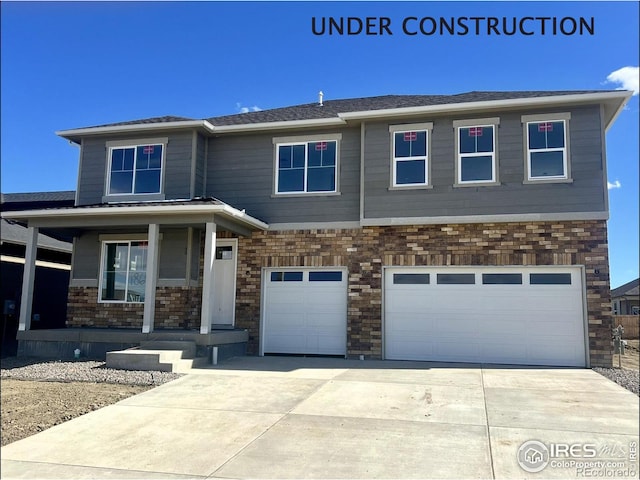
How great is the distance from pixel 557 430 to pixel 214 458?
3792mm

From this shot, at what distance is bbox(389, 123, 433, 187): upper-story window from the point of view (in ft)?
42.1

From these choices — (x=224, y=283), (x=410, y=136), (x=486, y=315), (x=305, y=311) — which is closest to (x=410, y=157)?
(x=410, y=136)

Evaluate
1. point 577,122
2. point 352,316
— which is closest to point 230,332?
point 352,316

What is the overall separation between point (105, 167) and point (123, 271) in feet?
9.48

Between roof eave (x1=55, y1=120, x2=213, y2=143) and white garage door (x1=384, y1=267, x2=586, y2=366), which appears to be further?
roof eave (x1=55, y1=120, x2=213, y2=143)

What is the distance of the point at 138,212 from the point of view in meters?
12.2

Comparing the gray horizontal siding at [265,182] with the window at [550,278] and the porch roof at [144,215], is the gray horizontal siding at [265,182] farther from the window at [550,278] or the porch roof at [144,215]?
the window at [550,278]

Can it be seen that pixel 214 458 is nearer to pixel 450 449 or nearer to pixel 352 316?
pixel 450 449

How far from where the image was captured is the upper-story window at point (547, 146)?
12091 mm

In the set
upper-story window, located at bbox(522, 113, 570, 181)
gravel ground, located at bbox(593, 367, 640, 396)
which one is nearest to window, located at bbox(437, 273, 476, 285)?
upper-story window, located at bbox(522, 113, 570, 181)

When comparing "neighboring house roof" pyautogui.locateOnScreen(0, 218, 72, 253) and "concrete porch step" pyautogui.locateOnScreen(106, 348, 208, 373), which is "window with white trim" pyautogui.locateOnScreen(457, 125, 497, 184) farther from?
"neighboring house roof" pyautogui.locateOnScreen(0, 218, 72, 253)

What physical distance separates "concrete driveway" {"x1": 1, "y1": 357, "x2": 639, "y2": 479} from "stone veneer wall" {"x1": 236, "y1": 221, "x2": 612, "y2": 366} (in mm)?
3066

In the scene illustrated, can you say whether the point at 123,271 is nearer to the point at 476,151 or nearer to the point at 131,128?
the point at 131,128

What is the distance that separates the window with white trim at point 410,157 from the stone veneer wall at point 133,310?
5826 millimetres
